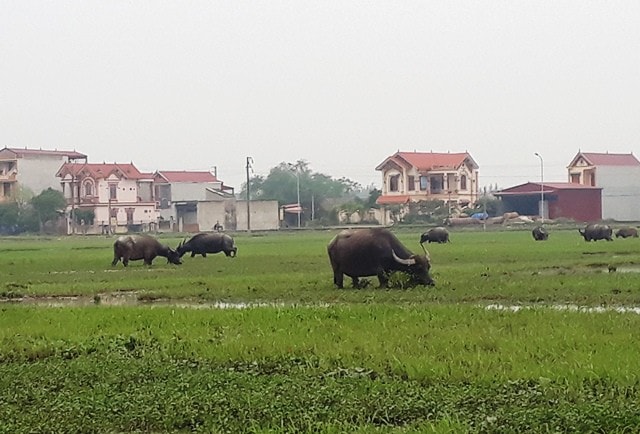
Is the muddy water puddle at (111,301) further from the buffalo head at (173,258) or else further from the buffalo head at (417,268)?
the buffalo head at (173,258)

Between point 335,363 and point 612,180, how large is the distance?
75.8m

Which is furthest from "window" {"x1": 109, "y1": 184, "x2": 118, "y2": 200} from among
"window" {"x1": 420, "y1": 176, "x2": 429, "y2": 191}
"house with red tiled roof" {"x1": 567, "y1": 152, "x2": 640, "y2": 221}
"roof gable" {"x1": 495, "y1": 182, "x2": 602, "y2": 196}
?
"house with red tiled roof" {"x1": 567, "y1": 152, "x2": 640, "y2": 221}

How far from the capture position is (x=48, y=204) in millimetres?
77688

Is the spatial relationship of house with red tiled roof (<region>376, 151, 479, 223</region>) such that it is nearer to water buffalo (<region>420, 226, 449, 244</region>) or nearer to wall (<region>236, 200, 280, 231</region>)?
wall (<region>236, 200, 280, 231</region>)

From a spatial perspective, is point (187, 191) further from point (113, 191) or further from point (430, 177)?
point (430, 177)

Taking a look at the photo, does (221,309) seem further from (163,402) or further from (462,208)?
(462,208)

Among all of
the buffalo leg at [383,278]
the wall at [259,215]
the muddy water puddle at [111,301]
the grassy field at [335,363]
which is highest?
the wall at [259,215]

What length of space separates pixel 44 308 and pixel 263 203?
220 feet

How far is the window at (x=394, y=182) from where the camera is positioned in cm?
8188

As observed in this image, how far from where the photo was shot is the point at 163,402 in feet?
23.8

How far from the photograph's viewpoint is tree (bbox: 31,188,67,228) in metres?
77.6

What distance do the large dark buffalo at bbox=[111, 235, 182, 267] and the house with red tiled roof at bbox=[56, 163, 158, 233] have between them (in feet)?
166

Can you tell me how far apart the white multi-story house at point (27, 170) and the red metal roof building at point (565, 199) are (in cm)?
4010

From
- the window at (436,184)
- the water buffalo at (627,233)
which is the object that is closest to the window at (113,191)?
the window at (436,184)
